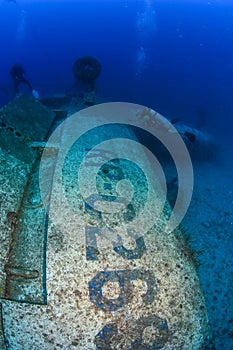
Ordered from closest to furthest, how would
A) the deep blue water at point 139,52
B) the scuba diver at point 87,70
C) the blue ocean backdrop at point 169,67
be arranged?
the blue ocean backdrop at point 169,67 → the scuba diver at point 87,70 → the deep blue water at point 139,52

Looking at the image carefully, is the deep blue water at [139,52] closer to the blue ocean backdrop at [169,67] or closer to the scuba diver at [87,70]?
the blue ocean backdrop at [169,67]

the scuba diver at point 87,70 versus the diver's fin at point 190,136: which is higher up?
the scuba diver at point 87,70

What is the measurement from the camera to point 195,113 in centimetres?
1505

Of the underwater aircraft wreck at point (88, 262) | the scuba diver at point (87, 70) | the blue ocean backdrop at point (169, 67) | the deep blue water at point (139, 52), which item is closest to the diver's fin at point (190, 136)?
the blue ocean backdrop at point (169, 67)

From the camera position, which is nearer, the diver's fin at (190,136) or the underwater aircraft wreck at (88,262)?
the underwater aircraft wreck at (88,262)

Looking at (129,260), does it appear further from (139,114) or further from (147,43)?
(147,43)

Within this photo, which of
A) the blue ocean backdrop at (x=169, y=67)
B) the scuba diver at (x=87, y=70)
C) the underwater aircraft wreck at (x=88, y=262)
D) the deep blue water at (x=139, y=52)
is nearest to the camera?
the underwater aircraft wreck at (x=88, y=262)

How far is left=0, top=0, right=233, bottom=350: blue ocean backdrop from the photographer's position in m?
3.61

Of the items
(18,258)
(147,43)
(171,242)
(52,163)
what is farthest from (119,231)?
(147,43)

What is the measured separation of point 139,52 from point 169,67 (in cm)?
880

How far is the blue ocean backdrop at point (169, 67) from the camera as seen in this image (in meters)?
3.61

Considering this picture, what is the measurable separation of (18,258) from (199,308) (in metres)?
A: 1.55

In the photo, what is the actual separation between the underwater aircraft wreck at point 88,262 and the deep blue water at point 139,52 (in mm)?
6402

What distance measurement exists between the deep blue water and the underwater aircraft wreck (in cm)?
640
